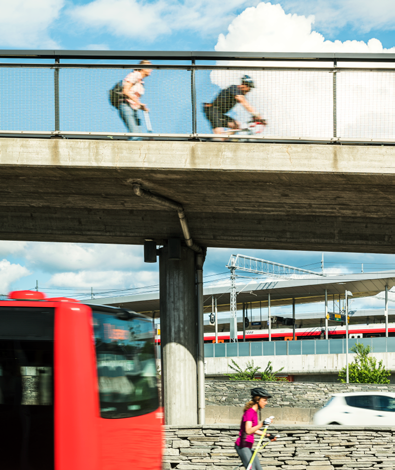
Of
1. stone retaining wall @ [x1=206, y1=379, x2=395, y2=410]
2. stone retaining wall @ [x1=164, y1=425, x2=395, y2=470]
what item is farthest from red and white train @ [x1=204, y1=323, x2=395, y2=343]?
stone retaining wall @ [x1=164, y1=425, x2=395, y2=470]

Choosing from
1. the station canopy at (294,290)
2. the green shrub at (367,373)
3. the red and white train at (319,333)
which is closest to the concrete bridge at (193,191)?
the green shrub at (367,373)

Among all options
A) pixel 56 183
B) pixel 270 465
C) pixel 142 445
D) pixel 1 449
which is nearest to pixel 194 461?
pixel 270 465

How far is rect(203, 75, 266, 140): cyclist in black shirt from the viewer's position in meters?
10.4

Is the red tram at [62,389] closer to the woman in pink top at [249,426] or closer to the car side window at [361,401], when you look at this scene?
the woman in pink top at [249,426]

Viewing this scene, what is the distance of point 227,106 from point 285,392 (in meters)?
21.2

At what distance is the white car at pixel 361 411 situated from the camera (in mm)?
13898

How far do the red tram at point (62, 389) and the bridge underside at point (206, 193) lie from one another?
16.5 feet

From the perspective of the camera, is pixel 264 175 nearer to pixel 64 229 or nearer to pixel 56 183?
pixel 56 183

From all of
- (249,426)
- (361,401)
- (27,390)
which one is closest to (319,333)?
(361,401)

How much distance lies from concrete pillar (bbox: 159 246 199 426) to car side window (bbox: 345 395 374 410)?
4.05 metres

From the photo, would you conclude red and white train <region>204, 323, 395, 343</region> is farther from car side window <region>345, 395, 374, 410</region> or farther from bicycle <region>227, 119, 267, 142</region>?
bicycle <region>227, 119, 267, 142</region>

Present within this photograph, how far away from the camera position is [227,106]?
34.2 ft

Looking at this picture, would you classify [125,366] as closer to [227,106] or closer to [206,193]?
[227,106]

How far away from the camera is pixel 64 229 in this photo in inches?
562
